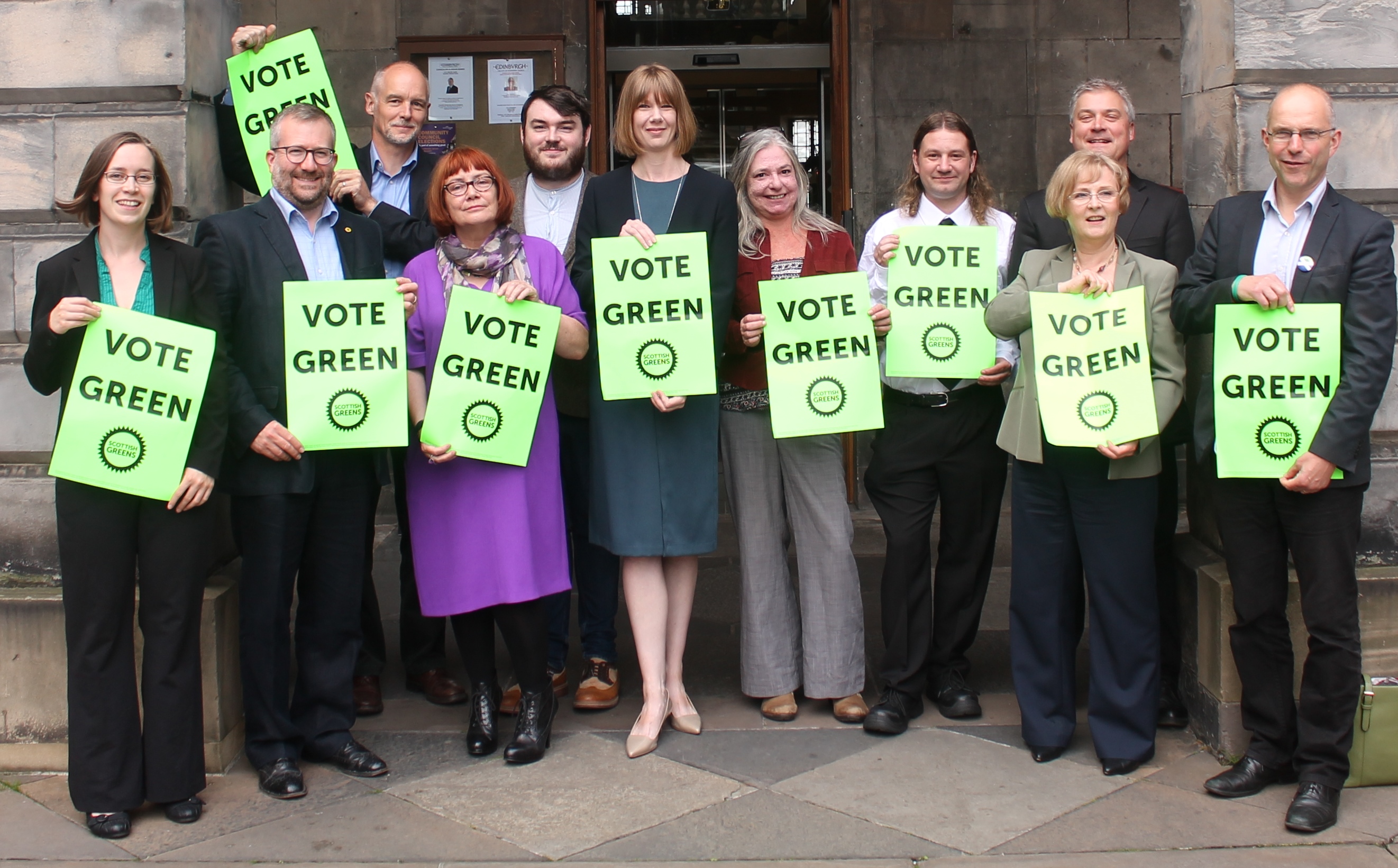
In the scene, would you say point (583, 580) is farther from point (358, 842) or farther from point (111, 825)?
point (111, 825)

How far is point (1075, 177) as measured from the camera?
13.4 feet

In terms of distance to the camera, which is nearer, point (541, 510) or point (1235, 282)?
point (1235, 282)

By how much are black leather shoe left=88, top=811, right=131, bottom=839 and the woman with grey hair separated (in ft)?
6.64

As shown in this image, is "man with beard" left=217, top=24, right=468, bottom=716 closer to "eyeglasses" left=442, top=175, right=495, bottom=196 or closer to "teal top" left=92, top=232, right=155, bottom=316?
"eyeglasses" left=442, top=175, right=495, bottom=196

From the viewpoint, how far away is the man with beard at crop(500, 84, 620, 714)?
4.74m

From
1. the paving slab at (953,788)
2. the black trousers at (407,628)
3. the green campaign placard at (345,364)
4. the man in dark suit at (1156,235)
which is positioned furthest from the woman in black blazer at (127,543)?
the man in dark suit at (1156,235)

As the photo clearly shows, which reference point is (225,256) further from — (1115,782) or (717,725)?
(1115,782)

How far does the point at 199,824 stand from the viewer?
399 centimetres

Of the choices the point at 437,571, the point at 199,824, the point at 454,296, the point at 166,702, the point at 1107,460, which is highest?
the point at 454,296

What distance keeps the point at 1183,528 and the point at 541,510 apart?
4.53 meters

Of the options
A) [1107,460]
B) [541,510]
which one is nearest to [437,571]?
[541,510]

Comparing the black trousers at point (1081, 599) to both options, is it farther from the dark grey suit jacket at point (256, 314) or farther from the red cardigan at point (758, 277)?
the dark grey suit jacket at point (256, 314)

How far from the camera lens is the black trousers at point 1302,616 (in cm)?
387

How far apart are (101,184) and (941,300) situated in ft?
8.38
